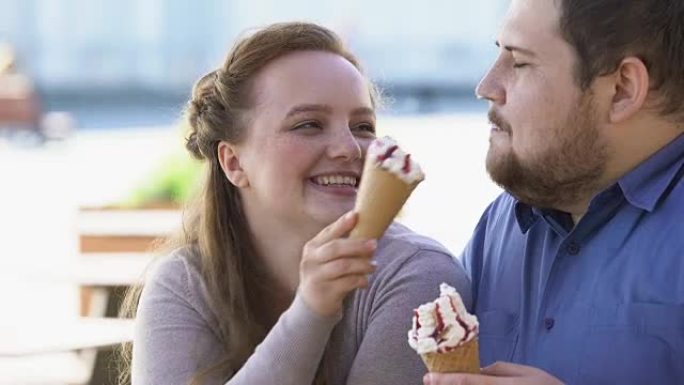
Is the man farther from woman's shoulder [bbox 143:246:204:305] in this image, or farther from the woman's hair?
woman's shoulder [bbox 143:246:204:305]

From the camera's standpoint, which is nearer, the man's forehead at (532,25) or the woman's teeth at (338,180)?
the man's forehead at (532,25)

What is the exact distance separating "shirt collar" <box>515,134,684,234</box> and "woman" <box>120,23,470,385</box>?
37cm

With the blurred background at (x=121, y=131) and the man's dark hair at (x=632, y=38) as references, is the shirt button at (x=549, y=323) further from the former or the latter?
the blurred background at (x=121, y=131)

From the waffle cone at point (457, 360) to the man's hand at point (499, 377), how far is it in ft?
0.07

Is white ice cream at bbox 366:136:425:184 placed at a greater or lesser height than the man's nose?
lesser

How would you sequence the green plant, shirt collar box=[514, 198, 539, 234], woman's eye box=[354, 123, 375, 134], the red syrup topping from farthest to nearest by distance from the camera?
the green plant
woman's eye box=[354, 123, 375, 134]
shirt collar box=[514, 198, 539, 234]
the red syrup topping

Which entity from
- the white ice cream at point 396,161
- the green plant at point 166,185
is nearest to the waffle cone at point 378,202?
the white ice cream at point 396,161

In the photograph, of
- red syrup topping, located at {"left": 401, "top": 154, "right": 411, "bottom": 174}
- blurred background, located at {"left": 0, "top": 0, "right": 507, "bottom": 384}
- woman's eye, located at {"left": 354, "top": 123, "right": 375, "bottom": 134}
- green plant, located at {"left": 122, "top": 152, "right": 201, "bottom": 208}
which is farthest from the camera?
green plant, located at {"left": 122, "top": 152, "right": 201, "bottom": 208}

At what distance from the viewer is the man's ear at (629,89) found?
81.7 inches

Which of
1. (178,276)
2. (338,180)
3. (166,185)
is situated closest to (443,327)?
(338,180)

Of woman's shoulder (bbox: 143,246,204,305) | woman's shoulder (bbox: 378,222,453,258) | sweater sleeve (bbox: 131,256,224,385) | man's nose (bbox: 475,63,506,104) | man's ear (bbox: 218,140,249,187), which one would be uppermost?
man's nose (bbox: 475,63,506,104)

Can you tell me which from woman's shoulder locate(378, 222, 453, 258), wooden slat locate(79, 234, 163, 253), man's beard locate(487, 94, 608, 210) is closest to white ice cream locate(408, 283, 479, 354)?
man's beard locate(487, 94, 608, 210)

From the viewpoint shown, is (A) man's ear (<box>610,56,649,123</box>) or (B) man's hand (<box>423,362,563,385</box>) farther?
(A) man's ear (<box>610,56,649,123</box>)

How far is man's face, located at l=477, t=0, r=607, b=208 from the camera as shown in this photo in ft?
6.91
